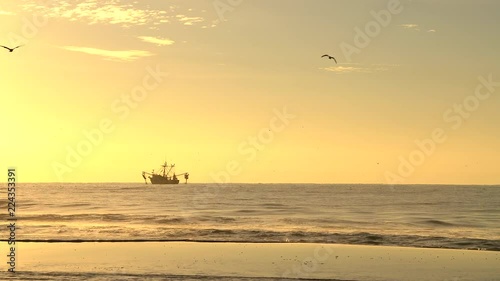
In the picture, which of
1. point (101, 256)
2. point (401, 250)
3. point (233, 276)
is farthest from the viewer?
point (401, 250)

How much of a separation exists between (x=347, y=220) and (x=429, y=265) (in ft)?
120

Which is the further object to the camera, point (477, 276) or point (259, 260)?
point (259, 260)

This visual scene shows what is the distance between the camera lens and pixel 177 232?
5041cm

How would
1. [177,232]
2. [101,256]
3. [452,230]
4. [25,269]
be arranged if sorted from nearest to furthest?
[25,269]
[101,256]
[177,232]
[452,230]

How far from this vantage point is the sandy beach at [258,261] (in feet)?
96.1

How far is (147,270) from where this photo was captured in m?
29.8

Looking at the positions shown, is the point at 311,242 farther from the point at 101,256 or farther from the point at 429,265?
the point at 101,256

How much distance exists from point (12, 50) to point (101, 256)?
13254 mm

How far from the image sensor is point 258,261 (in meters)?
33.4

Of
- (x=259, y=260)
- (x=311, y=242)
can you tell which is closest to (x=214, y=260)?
(x=259, y=260)

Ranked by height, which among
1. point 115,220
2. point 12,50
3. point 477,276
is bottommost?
point 477,276

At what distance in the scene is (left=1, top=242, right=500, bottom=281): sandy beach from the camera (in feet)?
96.1

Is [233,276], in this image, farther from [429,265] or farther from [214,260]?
[429,265]

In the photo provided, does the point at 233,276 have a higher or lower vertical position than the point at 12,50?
lower
